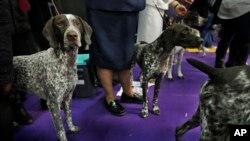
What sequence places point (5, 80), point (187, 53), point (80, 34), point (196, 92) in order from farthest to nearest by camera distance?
point (187, 53)
point (196, 92)
point (80, 34)
point (5, 80)

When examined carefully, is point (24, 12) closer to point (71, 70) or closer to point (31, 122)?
point (71, 70)

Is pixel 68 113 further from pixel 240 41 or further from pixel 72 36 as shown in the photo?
pixel 240 41

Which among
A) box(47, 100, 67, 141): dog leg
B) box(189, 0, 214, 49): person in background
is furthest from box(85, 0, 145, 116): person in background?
box(189, 0, 214, 49): person in background

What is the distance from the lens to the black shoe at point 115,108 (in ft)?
10.3

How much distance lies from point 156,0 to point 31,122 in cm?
190

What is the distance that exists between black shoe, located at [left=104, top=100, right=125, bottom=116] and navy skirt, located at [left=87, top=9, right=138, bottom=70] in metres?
0.40

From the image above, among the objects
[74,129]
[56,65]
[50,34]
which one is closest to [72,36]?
[50,34]

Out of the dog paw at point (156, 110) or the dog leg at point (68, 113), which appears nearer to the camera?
the dog leg at point (68, 113)

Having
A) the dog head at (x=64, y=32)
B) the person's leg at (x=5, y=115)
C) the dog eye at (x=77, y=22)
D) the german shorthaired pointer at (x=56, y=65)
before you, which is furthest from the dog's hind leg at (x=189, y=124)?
the person's leg at (x=5, y=115)

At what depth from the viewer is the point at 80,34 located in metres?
2.38

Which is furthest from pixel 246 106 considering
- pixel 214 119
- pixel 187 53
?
pixel 187 53

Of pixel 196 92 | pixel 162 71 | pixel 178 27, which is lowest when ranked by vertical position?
pixel 196 92

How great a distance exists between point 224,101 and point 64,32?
127cm

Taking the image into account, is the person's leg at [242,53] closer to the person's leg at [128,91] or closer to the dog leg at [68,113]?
the person's leg at [128,91]
